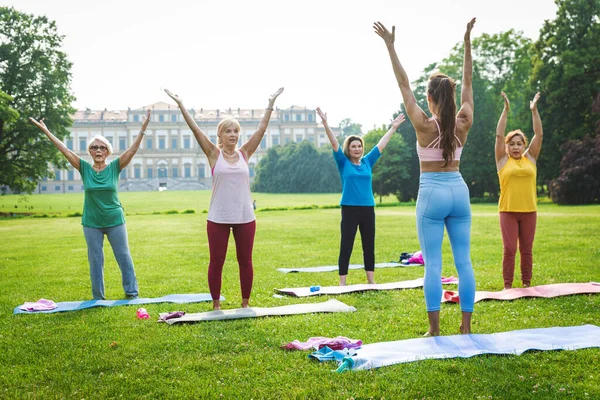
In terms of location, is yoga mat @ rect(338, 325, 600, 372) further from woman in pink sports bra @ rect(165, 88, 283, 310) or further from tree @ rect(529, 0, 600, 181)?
tree @ rect(529, 0, 600, 181)

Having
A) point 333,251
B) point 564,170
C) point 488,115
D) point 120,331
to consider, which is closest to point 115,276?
point 120,331

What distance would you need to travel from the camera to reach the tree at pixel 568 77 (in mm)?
36500

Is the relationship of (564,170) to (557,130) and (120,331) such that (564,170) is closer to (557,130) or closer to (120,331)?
(557,130)

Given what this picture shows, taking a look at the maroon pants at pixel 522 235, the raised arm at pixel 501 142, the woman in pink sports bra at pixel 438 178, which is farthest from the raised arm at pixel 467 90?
the maroon pants at pixel 522 235

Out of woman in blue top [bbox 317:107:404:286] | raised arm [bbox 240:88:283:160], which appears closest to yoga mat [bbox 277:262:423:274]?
woman in blue top [bbox 317:107:404:286]

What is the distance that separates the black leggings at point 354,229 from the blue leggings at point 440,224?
284cm

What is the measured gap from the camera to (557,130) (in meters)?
37.4

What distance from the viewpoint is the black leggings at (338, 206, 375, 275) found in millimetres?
7652

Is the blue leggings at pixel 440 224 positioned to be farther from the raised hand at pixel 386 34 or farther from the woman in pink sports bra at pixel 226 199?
the woman in pink sports bra at pixel 226 199

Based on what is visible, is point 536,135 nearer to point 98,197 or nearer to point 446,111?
point 446,111

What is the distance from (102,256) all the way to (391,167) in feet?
134

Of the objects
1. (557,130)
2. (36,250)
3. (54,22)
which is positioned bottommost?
(36,250)

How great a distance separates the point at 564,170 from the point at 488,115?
11.9m

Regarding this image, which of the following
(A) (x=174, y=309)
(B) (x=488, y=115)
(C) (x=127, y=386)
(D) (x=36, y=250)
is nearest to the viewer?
(C) (x=127, y=386)
